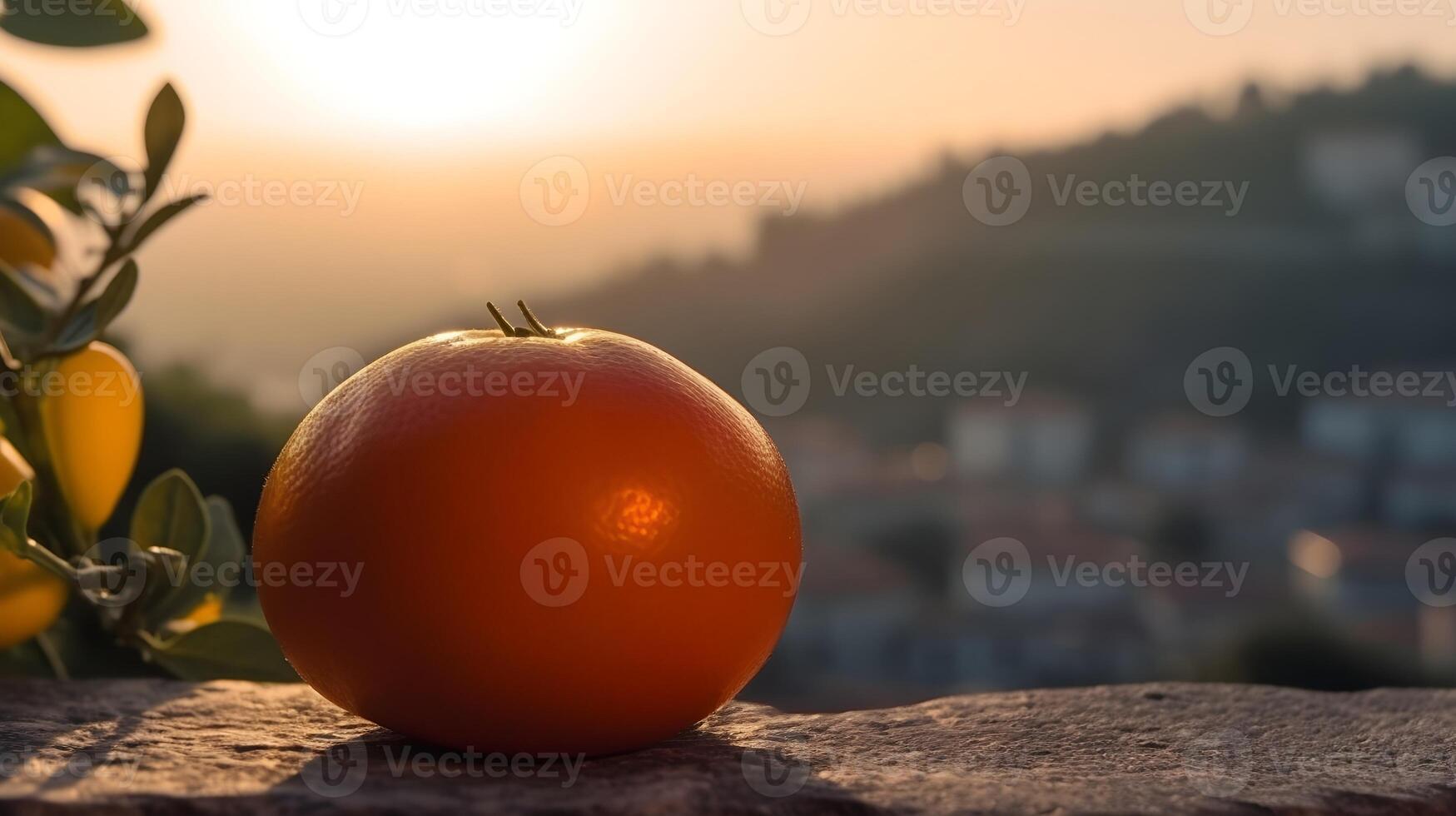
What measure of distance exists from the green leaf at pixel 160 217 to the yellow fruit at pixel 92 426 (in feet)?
0.42

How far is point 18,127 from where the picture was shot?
1185mm

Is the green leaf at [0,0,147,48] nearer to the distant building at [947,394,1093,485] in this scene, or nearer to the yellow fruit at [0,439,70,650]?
the yellow fruit at [0,439,70,650]

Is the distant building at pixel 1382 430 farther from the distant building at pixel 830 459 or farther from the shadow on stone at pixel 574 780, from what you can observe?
the shadow on stone at pixel 574 780

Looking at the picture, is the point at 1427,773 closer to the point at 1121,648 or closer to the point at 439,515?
the point at 439,515

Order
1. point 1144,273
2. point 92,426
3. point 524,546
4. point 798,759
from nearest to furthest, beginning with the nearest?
point 524,546 → point 798,759 → point 92,426 → point 1144,273

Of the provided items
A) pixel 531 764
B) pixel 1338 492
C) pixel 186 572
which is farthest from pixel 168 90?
pixel 1338 492

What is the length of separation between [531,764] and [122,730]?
1.21 feet

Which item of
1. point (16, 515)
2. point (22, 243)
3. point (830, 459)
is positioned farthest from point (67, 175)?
point (830, 459)

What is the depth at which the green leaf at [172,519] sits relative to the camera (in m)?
1.18

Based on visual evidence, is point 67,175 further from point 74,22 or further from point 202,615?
point 202,615

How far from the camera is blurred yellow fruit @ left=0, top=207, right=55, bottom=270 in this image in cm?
125

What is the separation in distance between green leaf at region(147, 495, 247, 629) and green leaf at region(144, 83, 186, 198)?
34 centimetres

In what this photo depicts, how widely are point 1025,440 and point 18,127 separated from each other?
69.8ft

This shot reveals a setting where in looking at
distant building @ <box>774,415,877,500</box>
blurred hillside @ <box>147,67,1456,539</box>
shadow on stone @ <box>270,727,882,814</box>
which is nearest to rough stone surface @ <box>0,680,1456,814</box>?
shadow on stone @ <box>270,727,882,814</box>
